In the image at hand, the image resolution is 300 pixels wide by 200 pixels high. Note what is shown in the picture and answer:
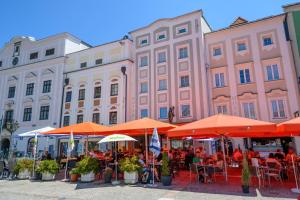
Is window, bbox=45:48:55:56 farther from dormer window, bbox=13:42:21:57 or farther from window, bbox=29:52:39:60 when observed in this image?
dormer window, bbox=13:42:21:57

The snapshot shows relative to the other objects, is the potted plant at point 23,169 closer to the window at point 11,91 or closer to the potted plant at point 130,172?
the potted plant at point 130,172

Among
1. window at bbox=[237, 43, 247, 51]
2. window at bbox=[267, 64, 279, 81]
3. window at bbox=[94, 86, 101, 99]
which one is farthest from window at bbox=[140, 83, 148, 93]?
window at bbox=[267, 64, 279, 81]

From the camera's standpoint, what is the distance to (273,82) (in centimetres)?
1912

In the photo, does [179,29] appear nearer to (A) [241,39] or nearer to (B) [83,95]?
(A) [241,39]

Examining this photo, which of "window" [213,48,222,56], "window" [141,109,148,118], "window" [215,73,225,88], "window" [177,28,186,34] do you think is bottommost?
"window" [141,109,148,118]

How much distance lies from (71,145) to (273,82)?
16.5m

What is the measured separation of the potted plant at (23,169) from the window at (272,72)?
19.1m

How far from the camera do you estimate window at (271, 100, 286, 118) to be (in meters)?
18.3

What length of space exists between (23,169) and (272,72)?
19.8 m

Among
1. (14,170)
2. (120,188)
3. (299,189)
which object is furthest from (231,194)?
(14,170)

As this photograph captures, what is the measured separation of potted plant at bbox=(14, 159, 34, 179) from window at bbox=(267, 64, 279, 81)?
19.1 m

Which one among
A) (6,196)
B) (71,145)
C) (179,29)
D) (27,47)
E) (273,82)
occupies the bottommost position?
(6,196)

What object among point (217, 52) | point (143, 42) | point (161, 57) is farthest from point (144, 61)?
point (217, 52)

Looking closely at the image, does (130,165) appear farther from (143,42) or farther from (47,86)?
(47,86)
